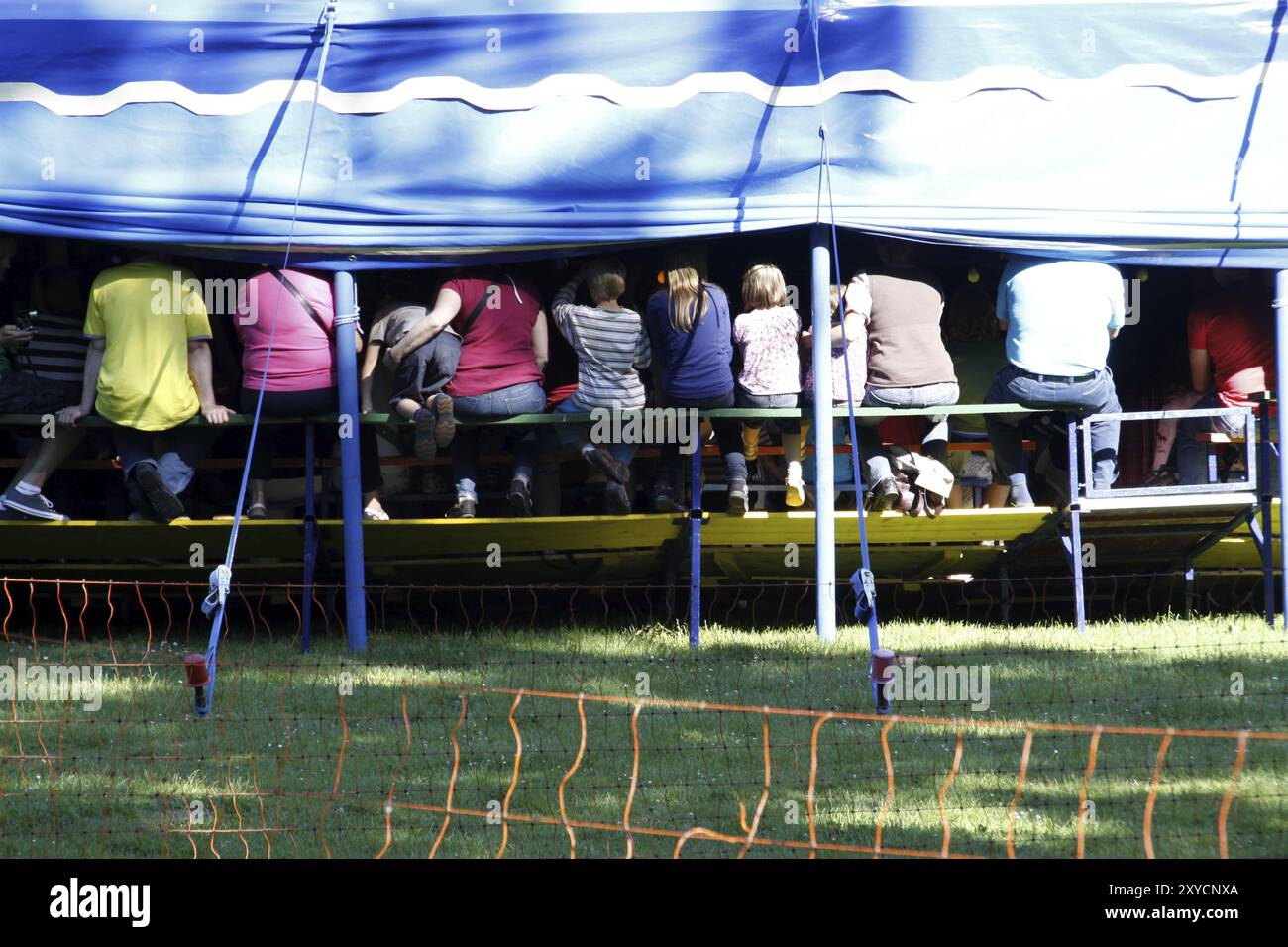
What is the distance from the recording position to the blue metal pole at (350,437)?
341 inches

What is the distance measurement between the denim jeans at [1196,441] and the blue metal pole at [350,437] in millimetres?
4507

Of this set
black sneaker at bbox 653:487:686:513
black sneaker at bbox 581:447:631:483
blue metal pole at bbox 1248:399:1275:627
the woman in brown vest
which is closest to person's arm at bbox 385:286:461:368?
black sneaker at bbox 581:447:631:483

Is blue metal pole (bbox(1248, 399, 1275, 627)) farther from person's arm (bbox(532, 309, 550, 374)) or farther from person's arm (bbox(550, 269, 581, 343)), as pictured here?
person's arm (bbox(532, 309, 550, 374))

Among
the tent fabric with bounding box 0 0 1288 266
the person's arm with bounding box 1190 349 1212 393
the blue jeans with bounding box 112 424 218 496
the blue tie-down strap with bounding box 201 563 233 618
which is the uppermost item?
the tent fabric with bounding box 0 0 1288 266

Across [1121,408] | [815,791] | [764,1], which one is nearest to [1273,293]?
[1121,408]

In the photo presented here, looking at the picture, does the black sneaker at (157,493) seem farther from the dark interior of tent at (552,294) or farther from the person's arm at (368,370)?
the person's arm at (368,370)

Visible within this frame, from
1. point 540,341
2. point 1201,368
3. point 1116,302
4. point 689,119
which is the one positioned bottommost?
point 1201,368

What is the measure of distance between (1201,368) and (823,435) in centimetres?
227

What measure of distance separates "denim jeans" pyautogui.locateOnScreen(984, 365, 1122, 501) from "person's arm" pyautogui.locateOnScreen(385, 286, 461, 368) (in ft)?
9.65

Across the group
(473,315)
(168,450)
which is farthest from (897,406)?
(168,450)

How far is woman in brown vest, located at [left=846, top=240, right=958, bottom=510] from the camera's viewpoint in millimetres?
8781

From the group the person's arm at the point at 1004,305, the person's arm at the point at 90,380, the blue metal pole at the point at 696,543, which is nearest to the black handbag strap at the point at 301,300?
the person's arm at the point at 90,380

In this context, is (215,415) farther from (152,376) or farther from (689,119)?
(689,119)

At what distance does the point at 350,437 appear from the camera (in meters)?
8.68
